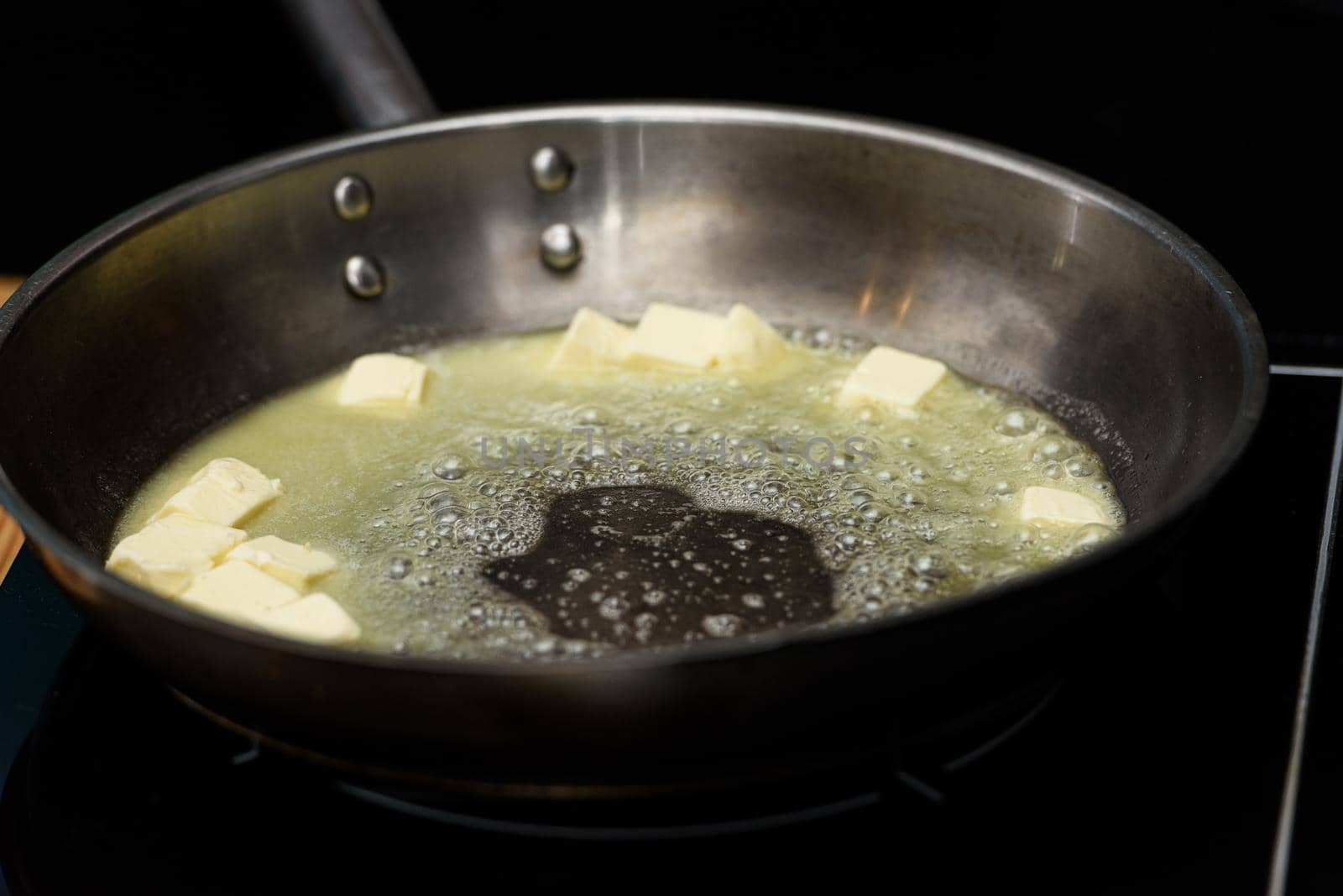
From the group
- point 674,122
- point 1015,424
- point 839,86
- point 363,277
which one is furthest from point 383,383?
point 839,86

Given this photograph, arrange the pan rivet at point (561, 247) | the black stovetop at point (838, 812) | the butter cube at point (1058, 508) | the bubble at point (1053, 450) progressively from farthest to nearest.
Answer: the pan rivet at point (561, 247) < the bubble at point (1053, 450) < the butter cube at point (1058, 508) < the black stovetop at point (838, 812)

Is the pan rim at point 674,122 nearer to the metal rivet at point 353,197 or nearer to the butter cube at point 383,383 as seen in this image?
the metal rivet at point 353,197

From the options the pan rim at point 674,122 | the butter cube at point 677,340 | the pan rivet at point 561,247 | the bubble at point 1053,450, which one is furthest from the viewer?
the pan rivet at point 561,247

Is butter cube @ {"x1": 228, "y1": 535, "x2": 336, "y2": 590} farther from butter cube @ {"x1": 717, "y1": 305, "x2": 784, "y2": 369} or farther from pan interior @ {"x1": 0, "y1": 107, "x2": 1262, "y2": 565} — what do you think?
butter cube @ {"x1": 717, "y1": 305, "x2": 784, "y2": 369}

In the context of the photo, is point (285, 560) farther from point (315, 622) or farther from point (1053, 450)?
point (1053, 450)

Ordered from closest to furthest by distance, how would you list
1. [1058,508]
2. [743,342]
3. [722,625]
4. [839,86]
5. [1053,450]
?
[722,625] < [1058,508] < [1053,450] < [743,342] < [839,86]

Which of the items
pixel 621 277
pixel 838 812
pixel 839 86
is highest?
pixel 839 86

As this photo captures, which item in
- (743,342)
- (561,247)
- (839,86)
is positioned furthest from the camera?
(839,86)

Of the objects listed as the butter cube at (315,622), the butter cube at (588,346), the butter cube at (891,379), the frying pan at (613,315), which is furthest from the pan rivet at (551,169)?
the butter cube at (315,622)
